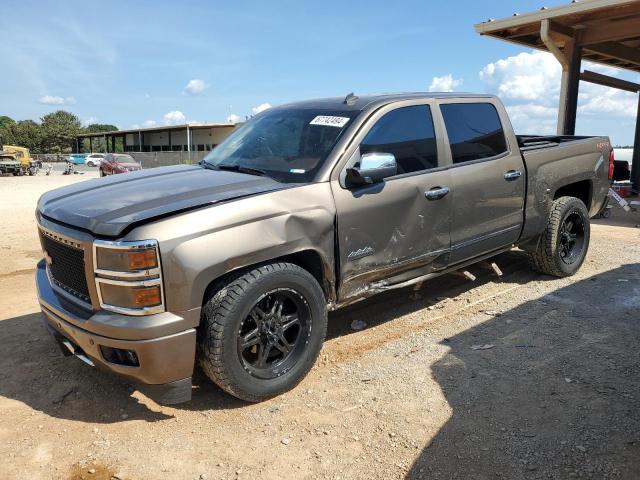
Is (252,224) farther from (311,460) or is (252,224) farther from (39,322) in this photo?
(39,322)

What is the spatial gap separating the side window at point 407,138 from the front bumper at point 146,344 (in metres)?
1.85

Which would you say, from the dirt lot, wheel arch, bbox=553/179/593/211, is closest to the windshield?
the dirt lot

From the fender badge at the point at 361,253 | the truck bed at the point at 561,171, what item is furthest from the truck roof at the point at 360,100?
the truck bed at the point at 561,171

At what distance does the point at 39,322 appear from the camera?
470cm

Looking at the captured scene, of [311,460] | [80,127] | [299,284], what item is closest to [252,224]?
[299,284]

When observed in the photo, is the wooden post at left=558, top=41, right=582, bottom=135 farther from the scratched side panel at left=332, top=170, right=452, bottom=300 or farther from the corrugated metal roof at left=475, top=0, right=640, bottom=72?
the scratched side panel at left=332, top=170, right=452, bottom=300

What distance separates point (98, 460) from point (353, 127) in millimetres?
2682

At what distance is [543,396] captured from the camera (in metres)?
3.38

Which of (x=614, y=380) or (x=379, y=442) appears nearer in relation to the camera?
(x=379, y=442)

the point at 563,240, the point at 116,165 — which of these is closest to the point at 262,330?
the point at 563,240

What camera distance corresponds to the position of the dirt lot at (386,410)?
109 inches

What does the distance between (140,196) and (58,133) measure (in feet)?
277

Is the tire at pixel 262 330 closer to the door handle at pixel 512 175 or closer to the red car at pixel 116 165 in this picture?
the door handle at pixel 512 175

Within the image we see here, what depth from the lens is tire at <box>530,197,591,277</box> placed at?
18.2 ft
